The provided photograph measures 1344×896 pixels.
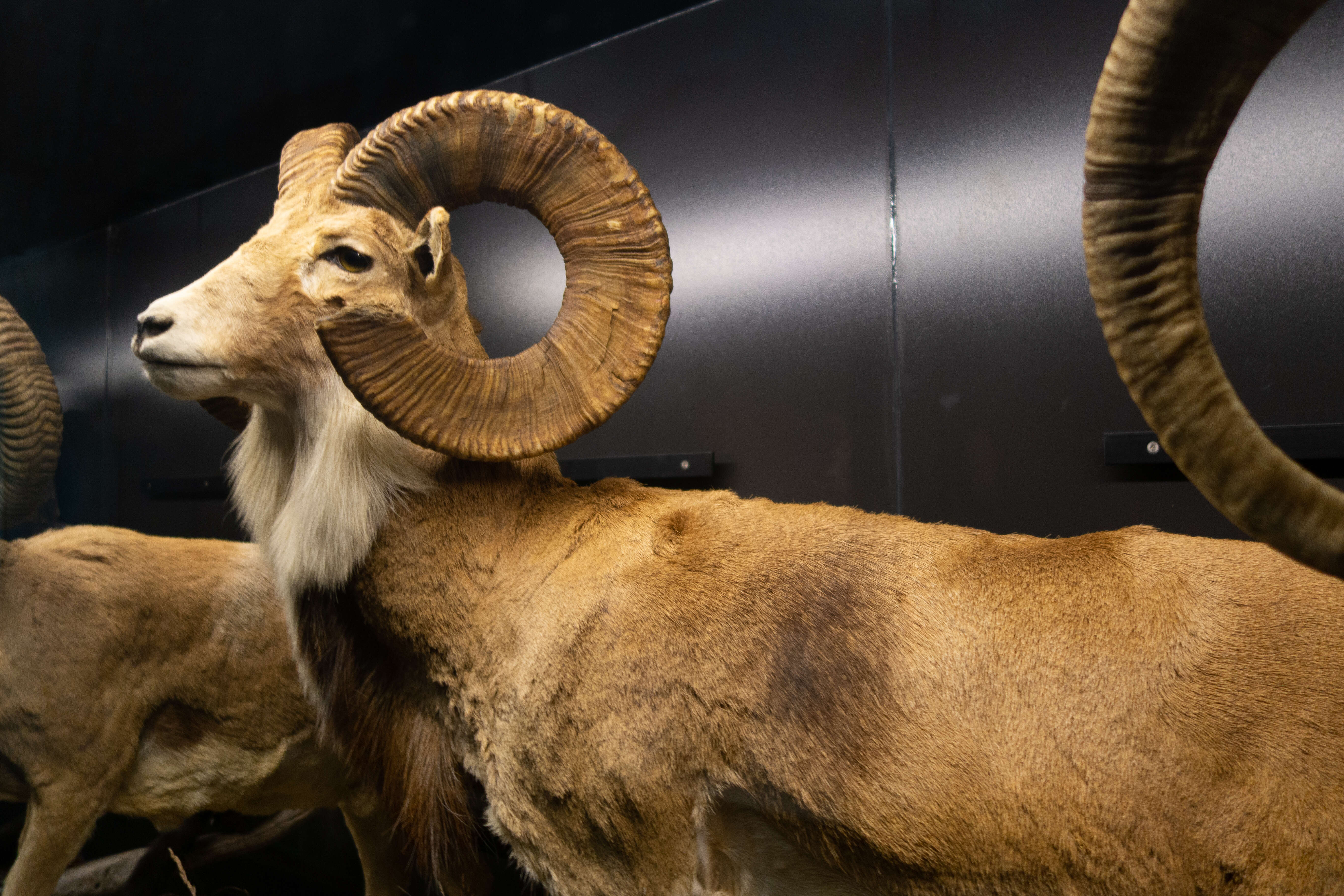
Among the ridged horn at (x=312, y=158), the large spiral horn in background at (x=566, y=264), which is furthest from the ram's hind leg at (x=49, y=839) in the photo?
the ridged horn at (x=312, y=158)

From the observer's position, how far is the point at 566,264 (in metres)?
1.74

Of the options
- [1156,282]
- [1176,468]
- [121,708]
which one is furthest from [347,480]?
[1176,468]

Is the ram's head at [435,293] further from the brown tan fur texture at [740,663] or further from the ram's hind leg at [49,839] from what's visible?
the ram's hind leg at [49,839]

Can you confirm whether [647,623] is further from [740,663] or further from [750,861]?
[750,861]

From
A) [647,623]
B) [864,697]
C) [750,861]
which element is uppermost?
[647,623]

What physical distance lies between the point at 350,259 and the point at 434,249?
0.60 feet

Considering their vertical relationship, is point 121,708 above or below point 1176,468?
below

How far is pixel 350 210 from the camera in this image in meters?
1.73

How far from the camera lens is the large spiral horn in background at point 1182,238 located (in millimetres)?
855

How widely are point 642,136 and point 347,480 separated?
175 centimetres

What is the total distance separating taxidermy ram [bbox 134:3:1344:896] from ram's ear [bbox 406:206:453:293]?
0.01 metres

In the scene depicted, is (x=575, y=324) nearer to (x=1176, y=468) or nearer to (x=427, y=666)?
(x=427, y=666)

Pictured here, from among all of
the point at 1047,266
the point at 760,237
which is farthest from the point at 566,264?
the point at 1047,266

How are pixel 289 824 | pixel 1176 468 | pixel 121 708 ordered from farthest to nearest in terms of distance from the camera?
pixel 289 824 → pixel 121 708 → pixel 1176 468
